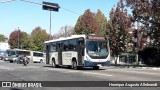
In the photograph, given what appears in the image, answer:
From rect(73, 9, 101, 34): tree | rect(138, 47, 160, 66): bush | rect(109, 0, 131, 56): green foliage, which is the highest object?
rect(73, 9, 101, 34): tree

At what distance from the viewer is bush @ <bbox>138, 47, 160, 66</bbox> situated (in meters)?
49.4

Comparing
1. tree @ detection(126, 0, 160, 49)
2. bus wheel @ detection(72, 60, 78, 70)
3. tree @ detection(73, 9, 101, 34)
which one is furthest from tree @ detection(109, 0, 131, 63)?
tree @ detection(73, 9, 101, 34)

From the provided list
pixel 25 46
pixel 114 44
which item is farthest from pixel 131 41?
pixel 25 46

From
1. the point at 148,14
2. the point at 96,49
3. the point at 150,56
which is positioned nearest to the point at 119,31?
the point at 150,56

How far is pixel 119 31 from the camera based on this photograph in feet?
181

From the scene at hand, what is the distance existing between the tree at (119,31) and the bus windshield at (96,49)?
23.2 m

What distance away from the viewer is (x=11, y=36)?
5546 inches

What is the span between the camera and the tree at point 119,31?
54719 mm

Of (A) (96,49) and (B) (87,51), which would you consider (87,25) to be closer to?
(A) (96,49)

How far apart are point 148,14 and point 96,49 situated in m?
12.9

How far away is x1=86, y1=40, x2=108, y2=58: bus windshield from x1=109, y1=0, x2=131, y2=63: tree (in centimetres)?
2319

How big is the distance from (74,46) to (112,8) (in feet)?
82.5

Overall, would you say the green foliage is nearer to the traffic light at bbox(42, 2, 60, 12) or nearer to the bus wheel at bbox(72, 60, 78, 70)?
the traffic light at bbox(42, 2, 60, 12)

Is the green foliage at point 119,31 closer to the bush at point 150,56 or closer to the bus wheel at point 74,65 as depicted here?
the bush at point 150,56
